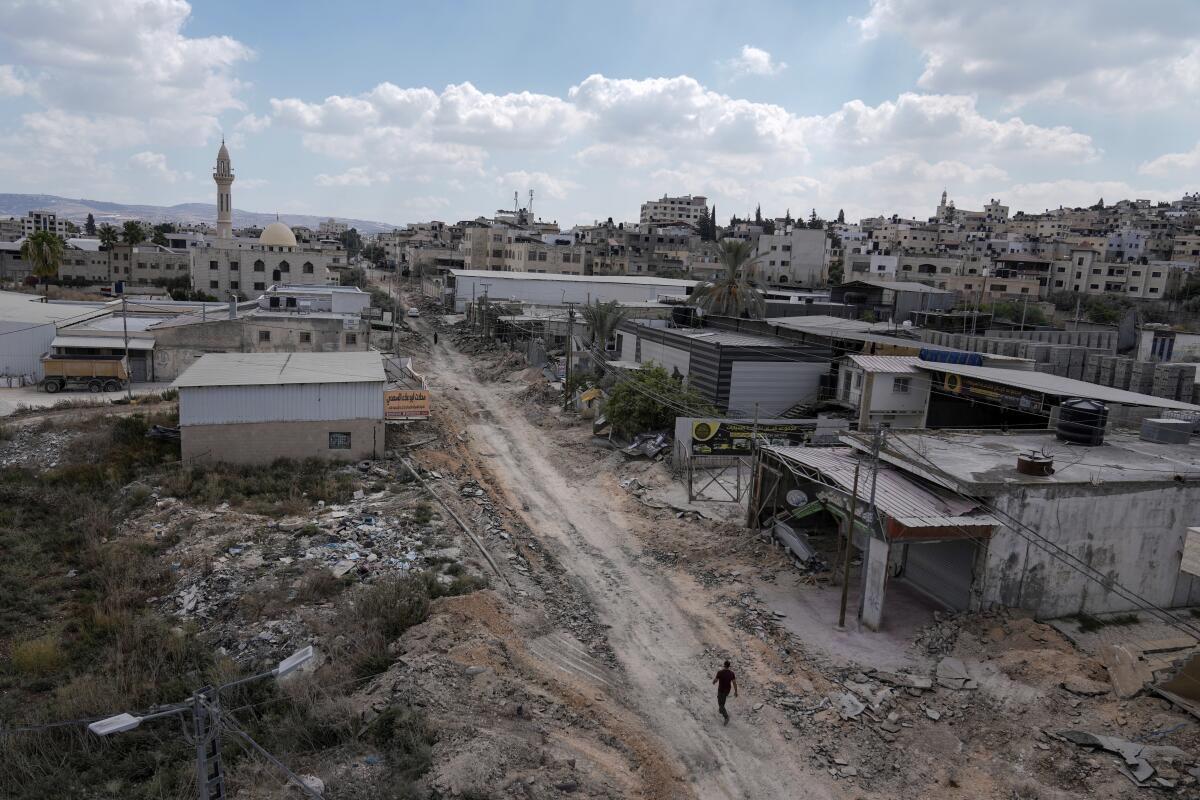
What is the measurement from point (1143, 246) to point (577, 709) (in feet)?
407

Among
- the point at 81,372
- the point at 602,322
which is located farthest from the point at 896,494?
the point at 81,372

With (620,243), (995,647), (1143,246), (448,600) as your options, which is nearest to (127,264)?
(620,243)

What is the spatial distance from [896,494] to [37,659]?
17445 mm

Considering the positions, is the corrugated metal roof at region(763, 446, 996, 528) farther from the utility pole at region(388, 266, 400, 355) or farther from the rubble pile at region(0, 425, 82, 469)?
the utility pole at region(388, 266, 400, 355)

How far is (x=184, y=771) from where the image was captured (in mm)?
11555

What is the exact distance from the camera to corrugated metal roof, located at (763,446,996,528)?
51.6ft

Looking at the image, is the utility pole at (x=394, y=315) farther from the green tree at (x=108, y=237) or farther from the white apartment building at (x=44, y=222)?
the white apartment building at (x=44, y=222)

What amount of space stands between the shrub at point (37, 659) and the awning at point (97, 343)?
28.8 m

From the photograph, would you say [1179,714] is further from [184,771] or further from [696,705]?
[184,771]

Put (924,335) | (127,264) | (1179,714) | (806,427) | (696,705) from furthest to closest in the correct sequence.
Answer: (127,264) → (924,335) → (806,427) → (696,705) → (1179,714)

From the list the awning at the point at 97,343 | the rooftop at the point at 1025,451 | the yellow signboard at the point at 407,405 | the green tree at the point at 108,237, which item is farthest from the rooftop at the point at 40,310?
the rooftop at the point at 1025,451

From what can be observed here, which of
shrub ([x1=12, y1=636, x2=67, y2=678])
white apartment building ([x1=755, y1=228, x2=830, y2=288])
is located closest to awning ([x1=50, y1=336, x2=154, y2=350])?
shrub ([x1=12, y1=636, x2=67, y2=678])

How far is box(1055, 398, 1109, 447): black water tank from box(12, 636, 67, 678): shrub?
906 inches

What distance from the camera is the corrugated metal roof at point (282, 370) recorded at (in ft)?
85.7
